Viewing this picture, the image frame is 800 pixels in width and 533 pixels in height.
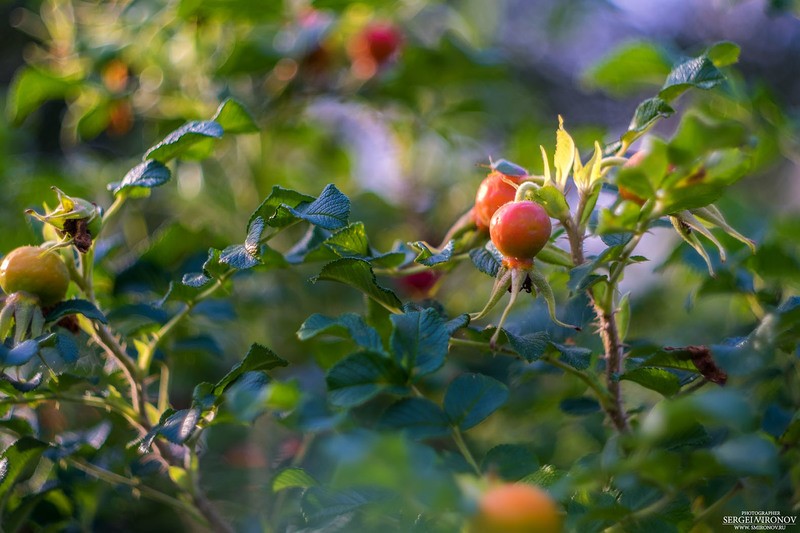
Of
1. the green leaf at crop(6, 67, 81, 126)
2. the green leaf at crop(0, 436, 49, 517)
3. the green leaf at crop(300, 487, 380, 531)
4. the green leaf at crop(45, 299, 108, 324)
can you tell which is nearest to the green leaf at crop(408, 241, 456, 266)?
the green leaf at crop(300, 487, 380, 531)

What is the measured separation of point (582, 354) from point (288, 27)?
1.36m

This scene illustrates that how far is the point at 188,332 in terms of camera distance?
132cm

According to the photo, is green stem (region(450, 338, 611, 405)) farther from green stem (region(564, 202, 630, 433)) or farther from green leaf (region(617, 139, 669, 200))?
green leaf (region(617, 139, 669, 200))

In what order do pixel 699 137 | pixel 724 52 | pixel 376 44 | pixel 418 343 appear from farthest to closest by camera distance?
pixel 376 44 < pixel 724 52 < pixel 418 343 < pixel 699 137

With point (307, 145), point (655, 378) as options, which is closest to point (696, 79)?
point (655, 378)

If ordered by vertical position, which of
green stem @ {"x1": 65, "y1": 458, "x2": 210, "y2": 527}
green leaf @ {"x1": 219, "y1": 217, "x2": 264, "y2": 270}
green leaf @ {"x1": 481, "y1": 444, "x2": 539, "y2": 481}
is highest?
green leaf @ {"x1": 219, "y1": 217, "x2": 264, "y2": 270}

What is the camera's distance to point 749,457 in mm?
552

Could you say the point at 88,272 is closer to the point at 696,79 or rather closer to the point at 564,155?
the point at 564,155

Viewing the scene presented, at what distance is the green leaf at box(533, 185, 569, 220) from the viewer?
0.77m

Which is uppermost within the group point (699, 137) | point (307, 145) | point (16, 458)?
point (699, 137)

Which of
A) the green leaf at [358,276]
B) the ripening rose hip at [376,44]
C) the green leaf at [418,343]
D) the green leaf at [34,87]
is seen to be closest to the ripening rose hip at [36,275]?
the green leaf at [358,276]

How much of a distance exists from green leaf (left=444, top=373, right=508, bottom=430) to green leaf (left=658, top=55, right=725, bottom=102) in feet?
1.19

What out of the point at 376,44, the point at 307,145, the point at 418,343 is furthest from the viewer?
the point at 307,145

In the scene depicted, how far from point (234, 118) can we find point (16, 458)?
48 centimetres
